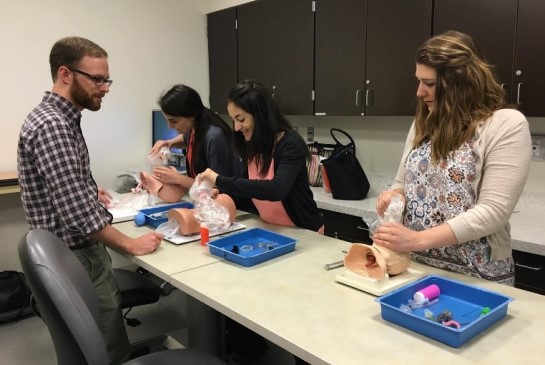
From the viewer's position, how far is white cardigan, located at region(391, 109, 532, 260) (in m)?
1.29

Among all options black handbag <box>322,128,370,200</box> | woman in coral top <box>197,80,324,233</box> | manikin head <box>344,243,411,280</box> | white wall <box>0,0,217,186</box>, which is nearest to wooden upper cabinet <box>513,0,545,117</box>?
black handbag <box>322,128,370,200</box>

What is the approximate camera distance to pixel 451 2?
2.45 metres

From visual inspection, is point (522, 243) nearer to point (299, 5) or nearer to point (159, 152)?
point (159, 152)

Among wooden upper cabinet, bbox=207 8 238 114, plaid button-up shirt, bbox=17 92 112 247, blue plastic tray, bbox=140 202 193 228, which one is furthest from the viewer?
wooden upper cabinet, bbox=207 8 238 114

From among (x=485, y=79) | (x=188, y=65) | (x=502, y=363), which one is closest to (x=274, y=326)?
(x=502, y=363)

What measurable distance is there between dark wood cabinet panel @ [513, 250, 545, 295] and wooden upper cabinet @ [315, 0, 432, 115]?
3.44 ft

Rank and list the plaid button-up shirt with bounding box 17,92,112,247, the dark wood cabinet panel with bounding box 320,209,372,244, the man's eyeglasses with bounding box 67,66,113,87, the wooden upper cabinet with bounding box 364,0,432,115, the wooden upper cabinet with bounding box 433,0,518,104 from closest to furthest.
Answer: the plaid button-up shirt with bounding box 17,92,112,247 < the man's eyeglasses with bounding box 67,66,113,87 < the wooden upper cabinet with bounding box 433,0,518,104 < the wooden upper cabinet with bounding box 364,0,432,115 < the dark wood cabinet panel with bounding box 320,209,372,244

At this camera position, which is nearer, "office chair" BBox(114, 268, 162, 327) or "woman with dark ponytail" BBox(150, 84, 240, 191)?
"office chair" BBox(114, 268, 162, 327)

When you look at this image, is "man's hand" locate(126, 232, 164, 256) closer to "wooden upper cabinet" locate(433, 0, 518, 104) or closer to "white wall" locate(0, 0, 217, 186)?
"wooden upper cabinet" locate(433, 0, 518, 104)

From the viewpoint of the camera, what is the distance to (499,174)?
1302 millimetres

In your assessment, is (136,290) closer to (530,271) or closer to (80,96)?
(80,96)

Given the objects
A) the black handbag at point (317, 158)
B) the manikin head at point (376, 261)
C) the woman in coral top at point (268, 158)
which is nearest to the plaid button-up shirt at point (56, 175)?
the woman in coral top at point (268, 158)

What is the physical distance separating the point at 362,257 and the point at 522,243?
1.04 metres

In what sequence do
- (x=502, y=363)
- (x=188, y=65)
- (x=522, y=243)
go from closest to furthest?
1. (x=502, y=363)
2. (x=522, y=243)
3. (x=188, y=65)
